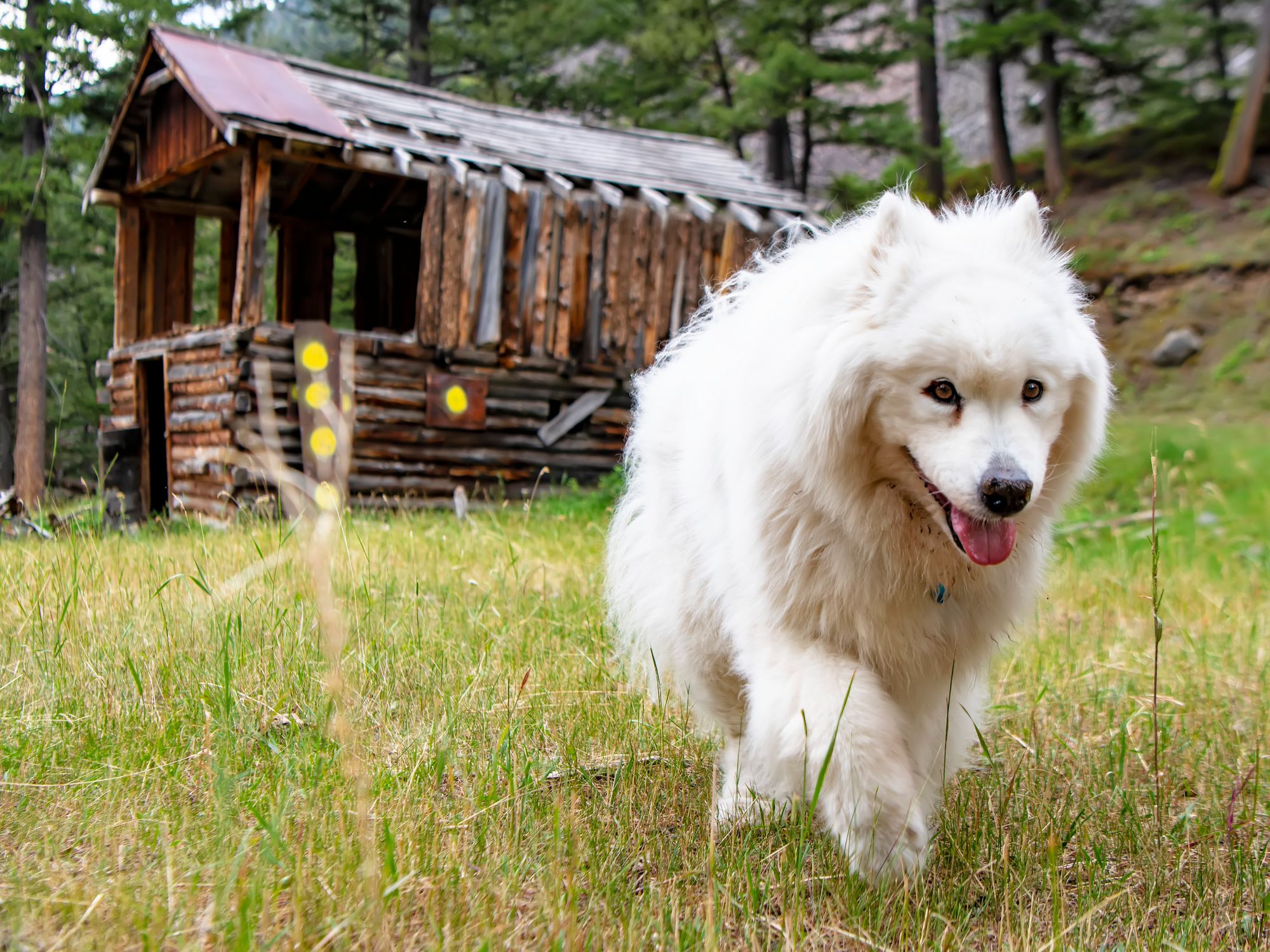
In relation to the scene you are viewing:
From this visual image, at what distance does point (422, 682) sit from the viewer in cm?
321

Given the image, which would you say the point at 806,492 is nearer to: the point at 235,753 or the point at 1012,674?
the point at 235,753

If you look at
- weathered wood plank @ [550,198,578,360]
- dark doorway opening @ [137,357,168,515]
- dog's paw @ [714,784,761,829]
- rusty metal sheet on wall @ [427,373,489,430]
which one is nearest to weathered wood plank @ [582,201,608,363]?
weathered wood plank @ [550,198,578,360]

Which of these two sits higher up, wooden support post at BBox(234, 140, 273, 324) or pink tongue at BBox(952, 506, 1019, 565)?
wooden support post at BBox(234, 140, 273, 324)

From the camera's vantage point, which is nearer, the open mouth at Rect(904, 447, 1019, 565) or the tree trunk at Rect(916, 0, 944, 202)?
the open mouth at Rect(904, 447, 1019, 565)

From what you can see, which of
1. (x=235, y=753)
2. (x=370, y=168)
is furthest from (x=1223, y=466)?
(x=235, y=753)

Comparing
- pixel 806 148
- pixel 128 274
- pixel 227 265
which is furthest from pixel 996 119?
pixel 128 274

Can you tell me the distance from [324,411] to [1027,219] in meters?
2.04

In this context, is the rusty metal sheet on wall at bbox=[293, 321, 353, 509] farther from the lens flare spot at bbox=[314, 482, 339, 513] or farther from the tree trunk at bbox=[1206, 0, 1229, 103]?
the tree trunk at bbox=[1206, 0, 1229, 103]

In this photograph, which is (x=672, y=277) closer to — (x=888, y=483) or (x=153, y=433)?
(x=153, y=433)

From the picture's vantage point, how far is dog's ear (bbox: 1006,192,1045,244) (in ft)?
8.29

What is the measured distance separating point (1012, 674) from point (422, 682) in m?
2.59

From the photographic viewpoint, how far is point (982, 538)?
88.4 inches

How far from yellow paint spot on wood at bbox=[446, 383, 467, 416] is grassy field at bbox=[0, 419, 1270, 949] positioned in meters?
7.09

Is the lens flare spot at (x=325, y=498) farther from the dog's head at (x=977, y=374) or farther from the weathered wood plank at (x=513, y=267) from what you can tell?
the weathered wood plank at (x=513, y=267)
